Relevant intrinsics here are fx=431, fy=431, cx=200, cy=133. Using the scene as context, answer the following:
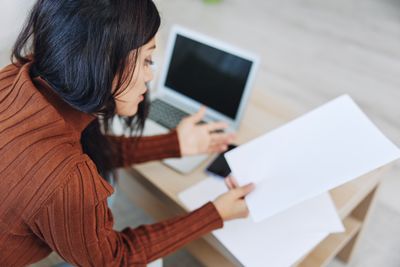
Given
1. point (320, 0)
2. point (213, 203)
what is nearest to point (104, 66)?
point (213, 203)

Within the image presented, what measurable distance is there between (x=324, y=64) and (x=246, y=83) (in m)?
1.57

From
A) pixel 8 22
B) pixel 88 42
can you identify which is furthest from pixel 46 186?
pixel 8 22

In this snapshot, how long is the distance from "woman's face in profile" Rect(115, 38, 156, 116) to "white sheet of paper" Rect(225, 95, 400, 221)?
283 mm

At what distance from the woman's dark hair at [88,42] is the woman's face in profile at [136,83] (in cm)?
2

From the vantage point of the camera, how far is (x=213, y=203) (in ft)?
3.31

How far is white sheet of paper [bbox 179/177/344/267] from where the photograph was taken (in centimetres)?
98

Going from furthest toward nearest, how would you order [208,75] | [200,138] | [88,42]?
[208,75], [200,138], [88,42]

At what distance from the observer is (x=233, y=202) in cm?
100

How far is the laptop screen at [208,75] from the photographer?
1286mm

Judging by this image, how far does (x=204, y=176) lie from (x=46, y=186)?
1.73 feet

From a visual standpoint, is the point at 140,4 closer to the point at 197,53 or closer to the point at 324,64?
the point at 197,53

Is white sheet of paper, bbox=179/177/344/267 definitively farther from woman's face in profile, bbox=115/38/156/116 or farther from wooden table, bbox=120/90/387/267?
woman's face in profile, bbox=115/38/156/116

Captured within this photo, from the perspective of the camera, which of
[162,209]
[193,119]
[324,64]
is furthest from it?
[324,64]

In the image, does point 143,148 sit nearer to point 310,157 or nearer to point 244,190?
point 244,190
